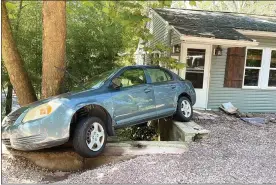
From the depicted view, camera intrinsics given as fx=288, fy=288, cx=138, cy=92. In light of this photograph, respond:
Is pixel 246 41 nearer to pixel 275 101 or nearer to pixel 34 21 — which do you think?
pixel 275 101

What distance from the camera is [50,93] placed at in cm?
609

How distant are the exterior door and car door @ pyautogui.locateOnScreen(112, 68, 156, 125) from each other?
3721 mm

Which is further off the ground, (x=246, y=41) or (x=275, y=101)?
(x=246, y=41)

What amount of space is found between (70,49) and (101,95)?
15.0ft

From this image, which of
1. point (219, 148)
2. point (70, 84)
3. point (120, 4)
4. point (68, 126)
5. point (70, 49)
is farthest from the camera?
point (70, 49)

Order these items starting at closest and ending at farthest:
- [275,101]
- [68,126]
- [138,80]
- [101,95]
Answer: [68,126] < [101,95] < [138,80] < [275,101]

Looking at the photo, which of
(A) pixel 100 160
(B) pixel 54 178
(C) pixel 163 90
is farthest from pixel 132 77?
(B) pixel 54 178

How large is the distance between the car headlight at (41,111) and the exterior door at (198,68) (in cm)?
585

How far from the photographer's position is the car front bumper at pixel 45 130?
462 centimetres

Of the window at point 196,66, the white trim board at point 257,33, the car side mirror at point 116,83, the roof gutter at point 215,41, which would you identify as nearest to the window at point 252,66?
the white trim board at point 257,33

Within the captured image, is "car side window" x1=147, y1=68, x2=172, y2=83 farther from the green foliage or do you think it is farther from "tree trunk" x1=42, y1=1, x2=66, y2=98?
the green foliage

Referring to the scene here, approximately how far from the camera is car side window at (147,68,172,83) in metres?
6.58

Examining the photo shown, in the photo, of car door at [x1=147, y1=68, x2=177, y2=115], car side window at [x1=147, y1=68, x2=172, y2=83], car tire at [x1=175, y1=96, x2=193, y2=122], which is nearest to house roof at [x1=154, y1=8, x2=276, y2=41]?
car side window at [x1=147, y1=68, x2=172, y2=83]

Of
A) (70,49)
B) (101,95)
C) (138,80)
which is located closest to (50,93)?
(101,95)
